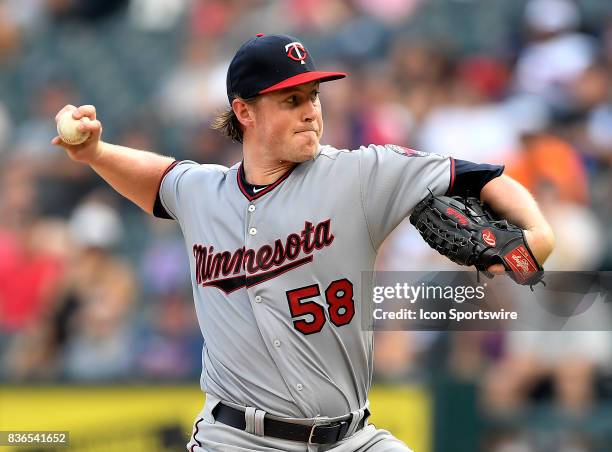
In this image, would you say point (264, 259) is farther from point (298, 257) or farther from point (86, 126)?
point (86, 126)

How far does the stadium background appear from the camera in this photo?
5.94m

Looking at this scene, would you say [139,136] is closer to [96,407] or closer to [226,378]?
[96,407]

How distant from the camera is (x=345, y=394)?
3.21 metres

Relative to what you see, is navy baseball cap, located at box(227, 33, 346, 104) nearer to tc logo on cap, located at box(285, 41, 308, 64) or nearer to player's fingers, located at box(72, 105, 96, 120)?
tc logo on cap, located at box(285, 41, 308, 64)

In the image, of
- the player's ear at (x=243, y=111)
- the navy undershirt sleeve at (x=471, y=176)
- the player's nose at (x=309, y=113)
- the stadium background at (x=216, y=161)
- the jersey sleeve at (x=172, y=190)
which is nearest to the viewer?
the navy undershirt sleeve at (x=471, y=176)

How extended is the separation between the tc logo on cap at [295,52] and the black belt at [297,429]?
1.10m

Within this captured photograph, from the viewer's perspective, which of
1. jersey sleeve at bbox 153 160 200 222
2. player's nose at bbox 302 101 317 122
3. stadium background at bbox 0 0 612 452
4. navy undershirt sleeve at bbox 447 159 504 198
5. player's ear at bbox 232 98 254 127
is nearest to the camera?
navy undershirt sleeve at bbox 447 159 504 198

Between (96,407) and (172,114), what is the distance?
13.7 ft

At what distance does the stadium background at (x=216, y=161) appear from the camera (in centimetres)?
594

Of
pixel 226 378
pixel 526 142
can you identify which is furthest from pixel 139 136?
pixel 226 378

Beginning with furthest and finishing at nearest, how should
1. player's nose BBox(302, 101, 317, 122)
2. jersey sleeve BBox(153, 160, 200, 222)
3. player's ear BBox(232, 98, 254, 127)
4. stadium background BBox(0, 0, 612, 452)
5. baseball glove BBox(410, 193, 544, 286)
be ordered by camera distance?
stadium background BBox(0, 0, 612, 452) < jersey sleeve BBox(153, 160, 200, 222) < player's ear BBox(232, 98, 254, 127) < player's nose BBox(302, 101, 317, 122) < baseball glove BBox(410, 193, 544, 286)

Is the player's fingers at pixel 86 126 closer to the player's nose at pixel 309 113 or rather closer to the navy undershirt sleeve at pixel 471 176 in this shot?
the player's nose at pixel 309 113

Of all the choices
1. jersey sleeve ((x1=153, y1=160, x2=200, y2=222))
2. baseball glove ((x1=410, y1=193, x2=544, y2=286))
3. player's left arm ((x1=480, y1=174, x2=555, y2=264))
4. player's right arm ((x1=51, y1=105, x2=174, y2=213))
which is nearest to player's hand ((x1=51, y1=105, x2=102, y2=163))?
player's right arm ((x1=51, y1=105, x2=174, y2=213))

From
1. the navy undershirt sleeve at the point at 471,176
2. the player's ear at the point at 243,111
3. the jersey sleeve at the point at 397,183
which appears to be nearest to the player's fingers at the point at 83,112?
the player's ear at the point at 243,111
